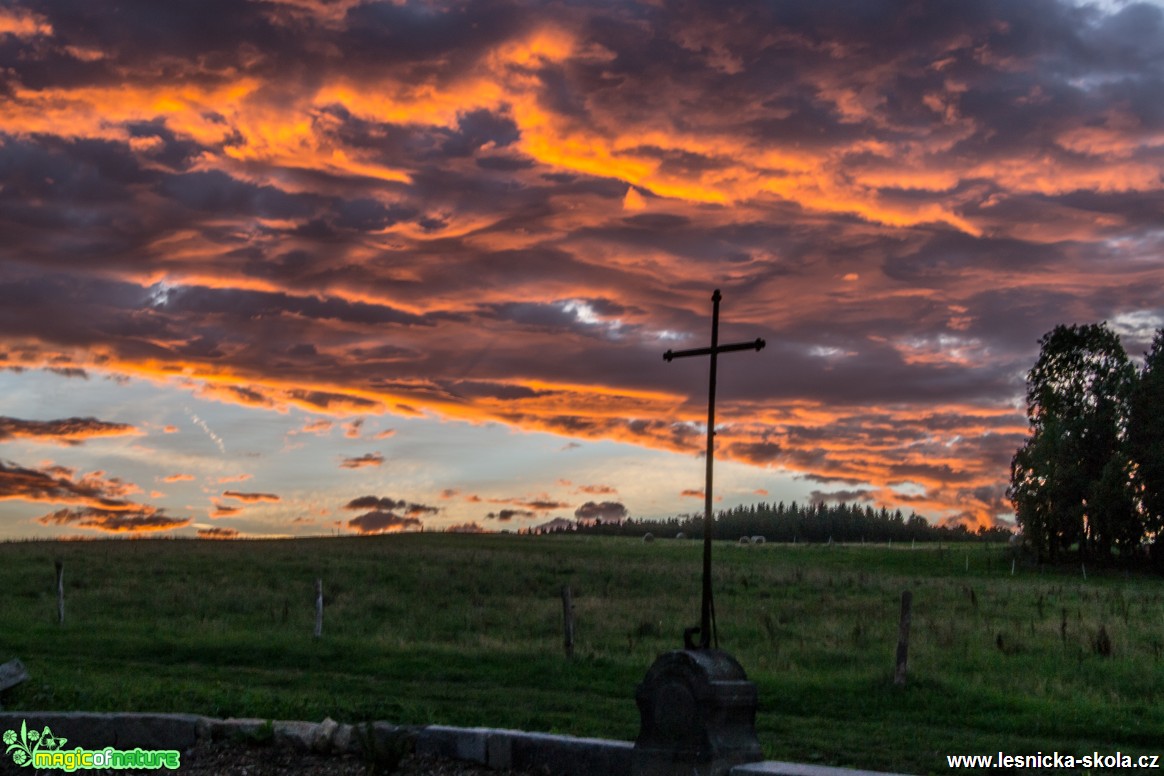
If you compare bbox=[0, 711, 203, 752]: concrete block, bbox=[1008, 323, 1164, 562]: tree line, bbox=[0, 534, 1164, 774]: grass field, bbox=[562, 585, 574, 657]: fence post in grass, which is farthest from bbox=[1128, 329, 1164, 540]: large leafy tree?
bbox=[0, 711, 203, 752]: concrete block

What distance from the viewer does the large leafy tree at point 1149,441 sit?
59.1 meters

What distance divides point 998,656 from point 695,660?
580 inches

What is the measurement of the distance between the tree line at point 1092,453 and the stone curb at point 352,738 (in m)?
54.9

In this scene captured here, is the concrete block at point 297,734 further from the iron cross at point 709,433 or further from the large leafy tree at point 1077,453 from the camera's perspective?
the large leafy tree at point 1077,453

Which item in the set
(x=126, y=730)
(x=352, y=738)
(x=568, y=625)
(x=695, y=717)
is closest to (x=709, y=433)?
(x=695, y=717)

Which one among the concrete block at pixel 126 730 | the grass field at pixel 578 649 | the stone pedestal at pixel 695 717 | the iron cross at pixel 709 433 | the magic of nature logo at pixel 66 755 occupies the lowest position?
the grass field at pixel 578 649

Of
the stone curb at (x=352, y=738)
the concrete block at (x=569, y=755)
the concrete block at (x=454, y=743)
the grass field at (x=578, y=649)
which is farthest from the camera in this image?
the grass field at (x=578, y=649)

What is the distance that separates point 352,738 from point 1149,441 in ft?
189

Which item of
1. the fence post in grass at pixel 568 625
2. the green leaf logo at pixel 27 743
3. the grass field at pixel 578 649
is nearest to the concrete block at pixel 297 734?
the grass field at pixel 578 649

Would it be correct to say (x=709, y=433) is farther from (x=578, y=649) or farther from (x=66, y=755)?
(x=578, y=649)

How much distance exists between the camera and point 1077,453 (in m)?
62.9

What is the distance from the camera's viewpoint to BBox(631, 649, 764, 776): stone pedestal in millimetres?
10211

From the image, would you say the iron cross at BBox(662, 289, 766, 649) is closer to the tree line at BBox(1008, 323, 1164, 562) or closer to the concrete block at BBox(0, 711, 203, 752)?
the concrete block at BBox(0, 711, 203, 752)

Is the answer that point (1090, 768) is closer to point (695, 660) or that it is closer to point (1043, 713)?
point (1043, 713)
